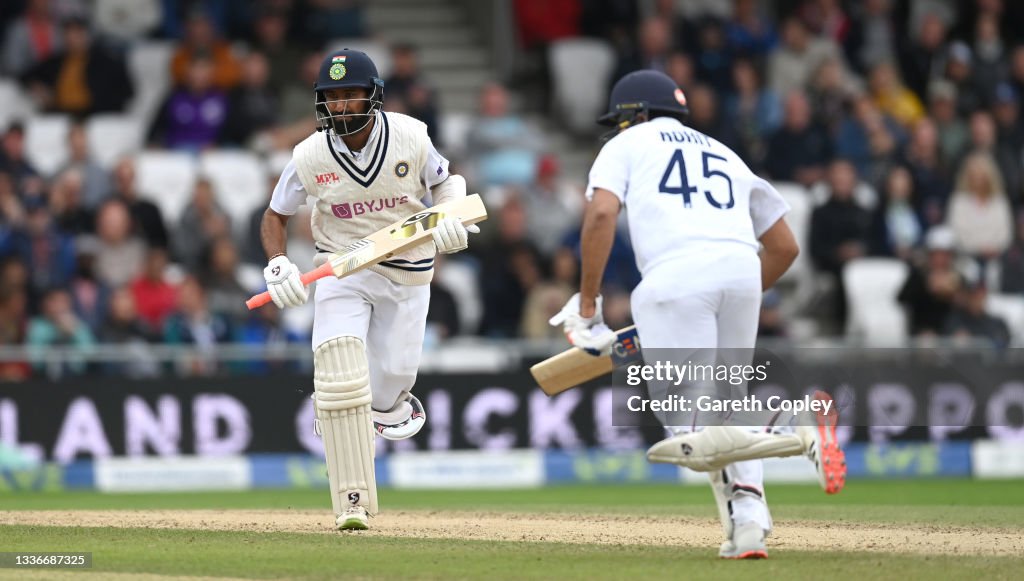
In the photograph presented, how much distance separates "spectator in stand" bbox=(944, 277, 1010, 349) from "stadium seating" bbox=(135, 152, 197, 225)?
624 centimetres

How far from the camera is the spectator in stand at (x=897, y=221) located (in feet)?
48.3

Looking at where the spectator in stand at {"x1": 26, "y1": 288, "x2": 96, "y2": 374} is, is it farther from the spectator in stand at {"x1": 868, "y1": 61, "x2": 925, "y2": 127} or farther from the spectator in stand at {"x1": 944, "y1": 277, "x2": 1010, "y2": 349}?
the spectator in stand at {"x1": 868, "y1": 61, "x2": 925, "y2": 127}

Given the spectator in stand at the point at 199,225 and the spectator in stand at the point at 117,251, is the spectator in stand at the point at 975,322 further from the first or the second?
the spectator in stand at the point at 117,251

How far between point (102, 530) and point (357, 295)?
157cm

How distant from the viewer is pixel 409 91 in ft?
47.6

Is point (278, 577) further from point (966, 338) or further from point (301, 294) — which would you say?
point (966, 338)

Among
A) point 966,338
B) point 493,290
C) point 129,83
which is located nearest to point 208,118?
point 129,83

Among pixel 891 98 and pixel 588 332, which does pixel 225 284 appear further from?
pixel 891 98

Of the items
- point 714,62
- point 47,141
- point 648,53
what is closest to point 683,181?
point 648,53

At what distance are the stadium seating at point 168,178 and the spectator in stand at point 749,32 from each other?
5.18 metres

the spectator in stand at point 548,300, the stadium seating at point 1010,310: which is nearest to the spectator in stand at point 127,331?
the spectator in stand at point 548,300

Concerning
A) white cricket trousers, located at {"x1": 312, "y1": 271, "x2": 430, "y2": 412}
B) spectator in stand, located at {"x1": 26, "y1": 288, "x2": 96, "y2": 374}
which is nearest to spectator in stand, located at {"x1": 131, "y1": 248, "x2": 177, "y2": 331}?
spectator in stand, located at {"x1": 26, "y1": 288, "x2": 96, "y2": 374}

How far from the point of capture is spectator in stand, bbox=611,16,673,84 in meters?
15.4

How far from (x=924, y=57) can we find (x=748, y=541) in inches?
442
